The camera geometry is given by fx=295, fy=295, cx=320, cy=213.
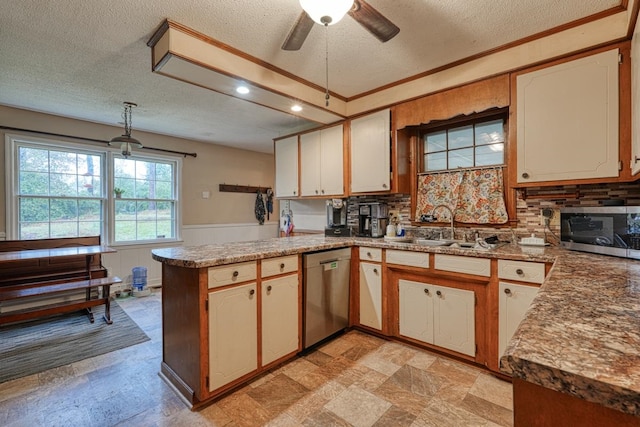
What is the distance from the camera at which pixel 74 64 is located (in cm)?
242

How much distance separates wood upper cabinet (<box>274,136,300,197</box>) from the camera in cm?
383

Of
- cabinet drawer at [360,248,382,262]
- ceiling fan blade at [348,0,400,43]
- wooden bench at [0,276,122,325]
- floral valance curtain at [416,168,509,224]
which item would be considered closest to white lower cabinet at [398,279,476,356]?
cabinet drawer at [360,248,382,262]

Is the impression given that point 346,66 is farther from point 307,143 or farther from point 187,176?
point 187,176

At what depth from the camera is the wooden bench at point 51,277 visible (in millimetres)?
2945

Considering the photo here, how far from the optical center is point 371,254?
2.75 meters

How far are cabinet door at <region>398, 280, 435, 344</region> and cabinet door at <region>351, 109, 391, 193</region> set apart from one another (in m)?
1.00

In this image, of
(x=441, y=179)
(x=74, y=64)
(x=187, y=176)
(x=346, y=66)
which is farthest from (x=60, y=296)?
(x=441, y=179)

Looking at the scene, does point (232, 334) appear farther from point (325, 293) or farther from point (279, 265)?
point (325, 293)

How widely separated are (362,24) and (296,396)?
227 cm

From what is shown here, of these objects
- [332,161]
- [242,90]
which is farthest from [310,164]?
[242,90]

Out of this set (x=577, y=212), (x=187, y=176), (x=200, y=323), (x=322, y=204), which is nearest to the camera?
(x=200, y=323)

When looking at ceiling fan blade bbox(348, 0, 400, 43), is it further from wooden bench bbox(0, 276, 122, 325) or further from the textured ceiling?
wooden bench bbox(0, 276, 122, 325)

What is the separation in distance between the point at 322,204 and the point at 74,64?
9.30ft

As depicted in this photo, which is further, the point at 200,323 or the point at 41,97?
the point at 41,97
